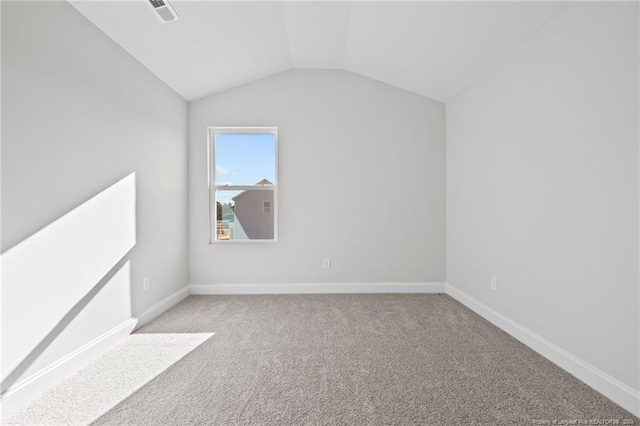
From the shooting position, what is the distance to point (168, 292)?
301 cm

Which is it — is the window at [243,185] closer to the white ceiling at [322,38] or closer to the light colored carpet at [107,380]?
the white ceiling at [322,38]

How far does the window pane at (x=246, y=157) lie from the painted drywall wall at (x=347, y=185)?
15 cm

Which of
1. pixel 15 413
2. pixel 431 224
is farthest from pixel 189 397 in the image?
pixel 431 224

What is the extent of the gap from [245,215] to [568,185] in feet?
9.99

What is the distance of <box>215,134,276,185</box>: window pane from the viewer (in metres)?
3.52

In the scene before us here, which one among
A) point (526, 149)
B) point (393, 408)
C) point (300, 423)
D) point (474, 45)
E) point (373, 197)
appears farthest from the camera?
point (373, 197)

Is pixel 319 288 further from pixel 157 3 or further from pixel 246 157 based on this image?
pixel 157 3

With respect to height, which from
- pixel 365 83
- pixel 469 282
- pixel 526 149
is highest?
pixel 365 83

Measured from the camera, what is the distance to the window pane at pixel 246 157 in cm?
352

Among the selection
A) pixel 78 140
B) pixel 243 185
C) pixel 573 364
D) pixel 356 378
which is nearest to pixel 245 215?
pixel 243 185

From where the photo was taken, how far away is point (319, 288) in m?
3.47

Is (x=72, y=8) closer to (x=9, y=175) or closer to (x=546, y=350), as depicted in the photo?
(x=9, y=175)

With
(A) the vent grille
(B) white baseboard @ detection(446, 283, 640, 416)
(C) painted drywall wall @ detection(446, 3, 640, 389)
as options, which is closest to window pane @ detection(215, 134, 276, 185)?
(A) the vent grille

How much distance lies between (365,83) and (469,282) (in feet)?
8.40
